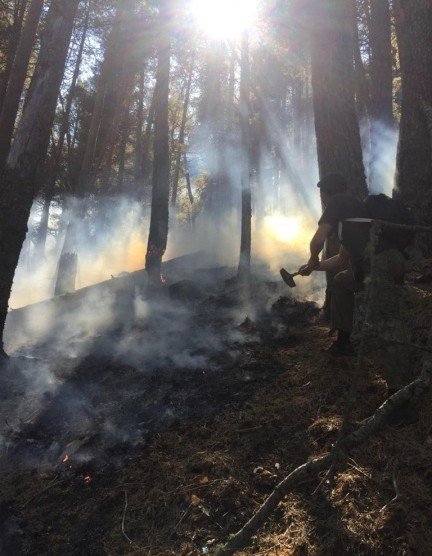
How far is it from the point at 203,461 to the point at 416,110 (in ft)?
19.0

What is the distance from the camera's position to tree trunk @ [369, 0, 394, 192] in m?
11.0

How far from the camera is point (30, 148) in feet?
18.4

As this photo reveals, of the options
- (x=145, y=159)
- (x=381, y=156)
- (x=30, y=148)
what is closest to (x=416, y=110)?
(x=381, y=156)

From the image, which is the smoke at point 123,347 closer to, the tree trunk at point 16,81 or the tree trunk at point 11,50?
the tree trunk at point 16,81

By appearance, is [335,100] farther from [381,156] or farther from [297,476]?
[381,156]

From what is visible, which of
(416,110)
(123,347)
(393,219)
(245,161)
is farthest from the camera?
(245,161)

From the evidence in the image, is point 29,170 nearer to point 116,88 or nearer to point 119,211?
point 116,88

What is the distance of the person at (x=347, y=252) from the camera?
336cm

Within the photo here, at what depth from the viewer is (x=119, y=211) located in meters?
26.4

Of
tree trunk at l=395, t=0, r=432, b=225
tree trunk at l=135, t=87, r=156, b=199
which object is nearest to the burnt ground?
tree trunk at l=395, t=0, r=432, b=225

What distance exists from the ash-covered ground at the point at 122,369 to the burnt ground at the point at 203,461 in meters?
0.02

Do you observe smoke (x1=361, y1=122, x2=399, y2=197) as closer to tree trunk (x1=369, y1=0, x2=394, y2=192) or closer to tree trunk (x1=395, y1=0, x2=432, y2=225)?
tree trunk (x1=369, y1=0, x2=394, y2=192)

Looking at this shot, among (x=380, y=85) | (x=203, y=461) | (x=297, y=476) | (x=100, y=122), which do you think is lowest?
(x=203, y=461)

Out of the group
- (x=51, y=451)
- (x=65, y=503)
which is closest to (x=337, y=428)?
(x=65, y=503)
